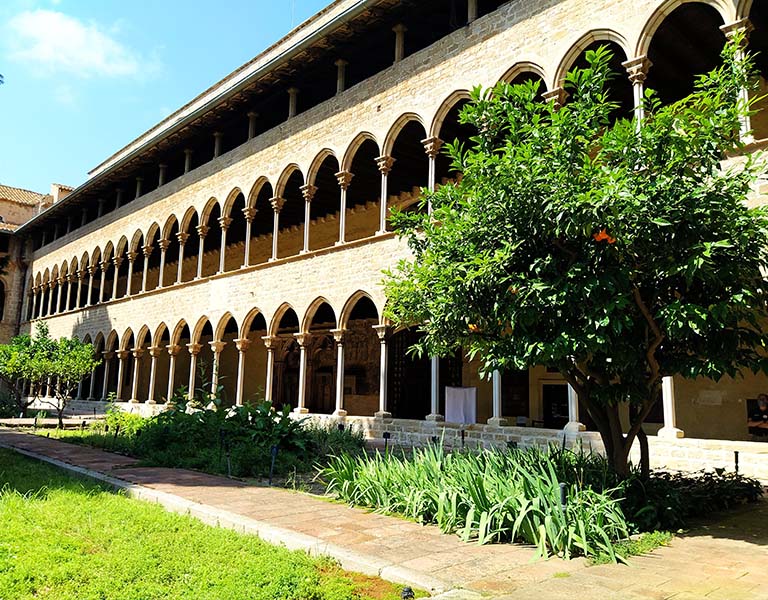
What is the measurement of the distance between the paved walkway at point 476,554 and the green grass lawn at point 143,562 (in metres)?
0.31

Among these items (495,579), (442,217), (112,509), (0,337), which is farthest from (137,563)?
(0,337)

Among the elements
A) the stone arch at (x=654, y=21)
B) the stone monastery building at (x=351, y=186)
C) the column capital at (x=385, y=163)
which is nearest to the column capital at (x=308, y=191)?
the stone monastery building at (x=351, y=186)

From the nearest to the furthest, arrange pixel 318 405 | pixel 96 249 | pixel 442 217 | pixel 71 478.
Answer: pixel 442 217 → pixel 71 478 → pixel 318 405 → pixel 96 249

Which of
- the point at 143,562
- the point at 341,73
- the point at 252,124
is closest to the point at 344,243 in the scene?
the point at 341,73

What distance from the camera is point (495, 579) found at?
14.9ft

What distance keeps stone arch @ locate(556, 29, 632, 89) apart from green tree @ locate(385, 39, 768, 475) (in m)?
5.06

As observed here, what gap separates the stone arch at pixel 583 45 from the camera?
11.1 meters

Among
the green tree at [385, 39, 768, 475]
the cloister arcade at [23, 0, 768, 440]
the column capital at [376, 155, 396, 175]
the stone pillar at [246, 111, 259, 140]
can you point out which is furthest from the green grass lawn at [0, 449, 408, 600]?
the stone pillar at [246, 111, 259, 140]

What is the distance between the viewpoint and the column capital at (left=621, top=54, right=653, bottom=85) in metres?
10.6

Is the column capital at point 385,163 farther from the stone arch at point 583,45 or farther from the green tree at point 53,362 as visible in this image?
the green tree at point 53,362

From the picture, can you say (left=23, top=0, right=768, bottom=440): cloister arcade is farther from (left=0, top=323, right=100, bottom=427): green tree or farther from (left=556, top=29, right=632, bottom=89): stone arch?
(left=0, top=323, right=100, bottom=427): green tree

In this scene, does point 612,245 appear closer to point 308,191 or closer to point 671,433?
point 671,433

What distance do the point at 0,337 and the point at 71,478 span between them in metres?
31.5

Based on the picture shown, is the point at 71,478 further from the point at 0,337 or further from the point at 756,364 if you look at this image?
the point at 0,337
